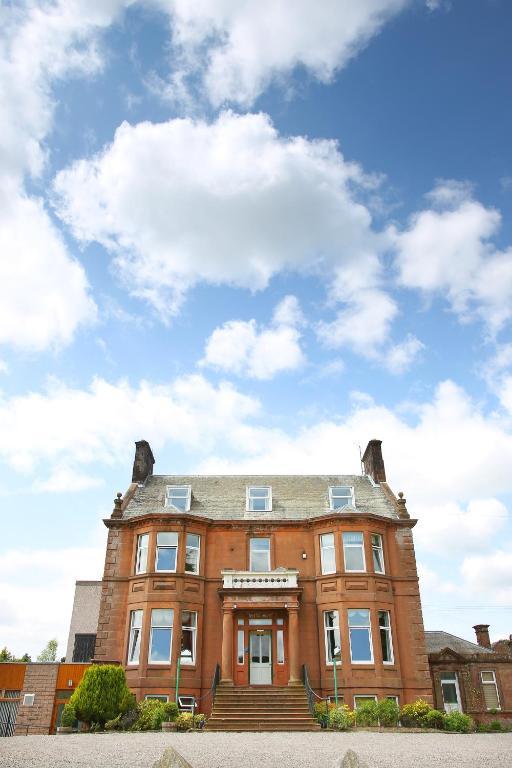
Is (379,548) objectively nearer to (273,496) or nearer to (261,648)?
(273,496)

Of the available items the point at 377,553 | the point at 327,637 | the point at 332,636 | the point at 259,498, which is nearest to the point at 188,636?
the point at 327,637

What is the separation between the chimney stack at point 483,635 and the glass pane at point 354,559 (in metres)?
15.7

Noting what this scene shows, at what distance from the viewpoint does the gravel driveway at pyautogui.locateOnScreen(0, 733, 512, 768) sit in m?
12.1

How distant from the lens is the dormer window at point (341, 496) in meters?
30.5

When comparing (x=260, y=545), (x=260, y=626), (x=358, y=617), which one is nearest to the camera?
(x=358, y=617)

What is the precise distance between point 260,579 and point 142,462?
10.1 metres

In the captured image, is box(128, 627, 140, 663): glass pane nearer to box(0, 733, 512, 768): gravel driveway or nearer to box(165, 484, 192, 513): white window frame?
box(165, 484, 192, 513): white window frame

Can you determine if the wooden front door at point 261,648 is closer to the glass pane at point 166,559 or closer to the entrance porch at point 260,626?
the entrance porch at point 260,626

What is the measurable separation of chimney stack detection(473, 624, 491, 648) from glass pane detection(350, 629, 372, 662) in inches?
606

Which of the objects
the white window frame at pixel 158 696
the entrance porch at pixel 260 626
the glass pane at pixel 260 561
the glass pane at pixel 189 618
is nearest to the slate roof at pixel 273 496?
the glass pane at pixel 260 561

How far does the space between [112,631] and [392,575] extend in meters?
13.1

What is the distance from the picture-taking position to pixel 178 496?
30.7 meters

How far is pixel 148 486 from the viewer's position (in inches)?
1270

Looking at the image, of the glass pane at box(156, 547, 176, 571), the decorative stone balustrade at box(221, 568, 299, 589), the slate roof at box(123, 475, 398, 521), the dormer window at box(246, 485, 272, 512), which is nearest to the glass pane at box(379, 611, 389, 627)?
the decorative stone balustrade at box(221, 568, 299, 589)
